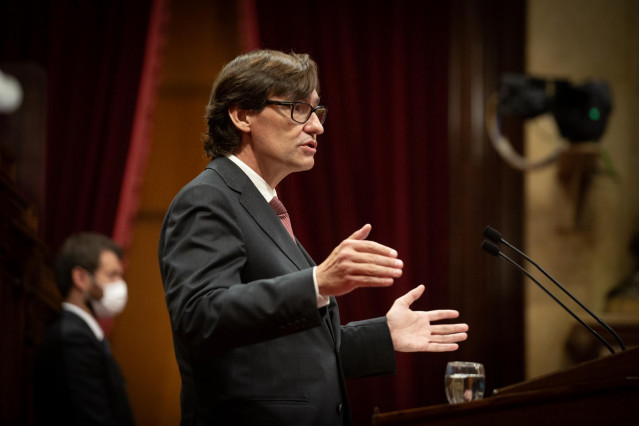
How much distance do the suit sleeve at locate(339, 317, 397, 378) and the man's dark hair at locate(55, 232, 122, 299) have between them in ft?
6.11

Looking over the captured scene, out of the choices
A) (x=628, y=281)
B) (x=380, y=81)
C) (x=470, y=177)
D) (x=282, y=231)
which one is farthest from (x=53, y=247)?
(x=628, y=281)

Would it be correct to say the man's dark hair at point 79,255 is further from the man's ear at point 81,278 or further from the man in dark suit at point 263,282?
the man in dark suit at point 263,282

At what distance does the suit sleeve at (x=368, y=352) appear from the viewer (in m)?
1.87

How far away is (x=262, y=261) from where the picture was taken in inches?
62.2

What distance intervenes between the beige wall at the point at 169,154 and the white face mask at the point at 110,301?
0.85 meters

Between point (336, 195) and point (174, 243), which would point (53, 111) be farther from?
point (174, 243)

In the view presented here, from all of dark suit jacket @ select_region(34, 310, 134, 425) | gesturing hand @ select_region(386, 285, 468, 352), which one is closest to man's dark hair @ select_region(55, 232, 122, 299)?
dark suit jacket @ select_region(34, 310, 134, 425)

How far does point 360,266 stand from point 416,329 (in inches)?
24.2

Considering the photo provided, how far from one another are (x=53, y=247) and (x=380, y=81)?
202cm

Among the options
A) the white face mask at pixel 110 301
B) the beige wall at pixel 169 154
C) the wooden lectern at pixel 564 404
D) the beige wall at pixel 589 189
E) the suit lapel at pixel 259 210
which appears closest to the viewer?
the wooden lectern at pixel 564 404

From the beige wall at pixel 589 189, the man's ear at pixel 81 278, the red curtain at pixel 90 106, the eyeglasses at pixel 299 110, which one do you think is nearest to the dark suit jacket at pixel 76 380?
the man's ear at pixel 81 278

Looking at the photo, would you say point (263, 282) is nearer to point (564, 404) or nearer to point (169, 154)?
point (564, 404)

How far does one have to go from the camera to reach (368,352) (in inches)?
73.5

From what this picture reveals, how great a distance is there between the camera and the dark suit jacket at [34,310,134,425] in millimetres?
2795
